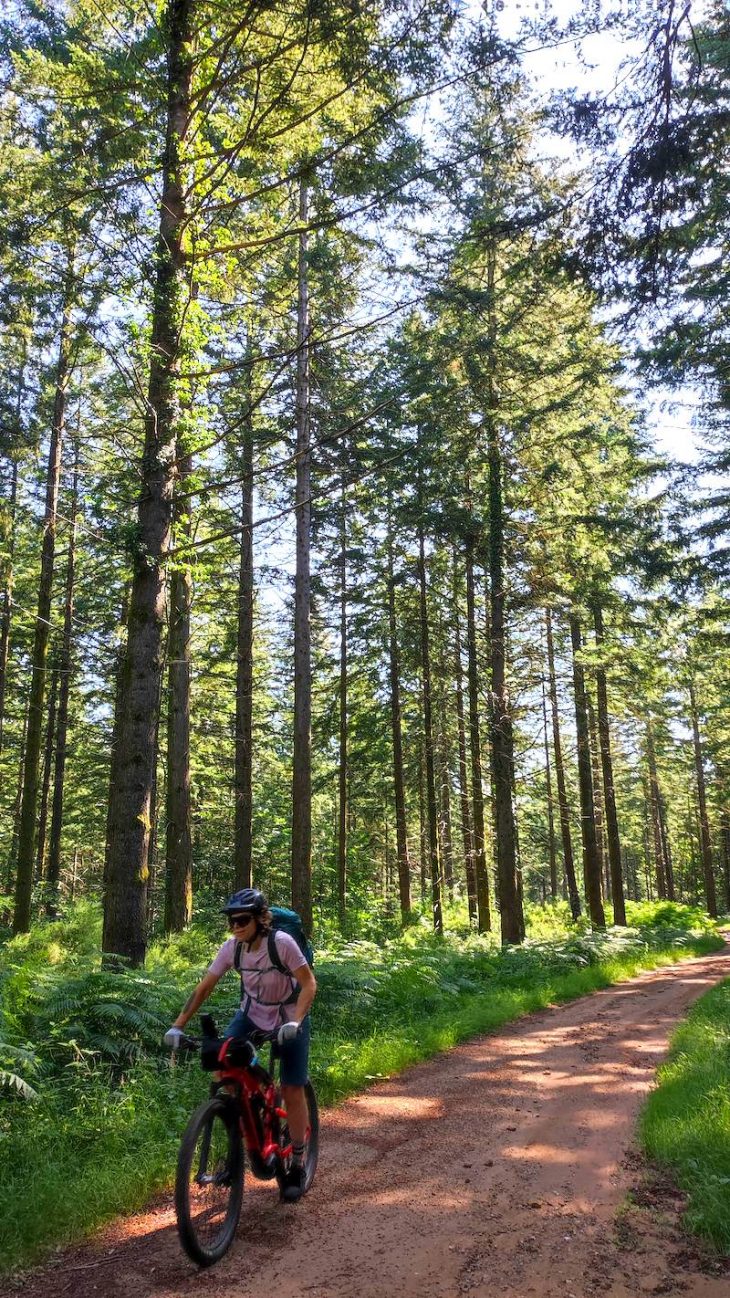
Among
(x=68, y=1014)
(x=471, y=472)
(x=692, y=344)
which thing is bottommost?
(x=68, y=1014)

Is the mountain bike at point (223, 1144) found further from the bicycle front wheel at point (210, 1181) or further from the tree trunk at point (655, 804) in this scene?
the tree trunk at point (655, 804)

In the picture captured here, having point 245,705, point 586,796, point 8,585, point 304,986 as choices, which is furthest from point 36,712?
point 586,796

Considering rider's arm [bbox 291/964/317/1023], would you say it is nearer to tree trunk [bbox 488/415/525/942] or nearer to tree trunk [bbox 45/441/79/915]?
tree trunk [bbox 488/415/525/942]

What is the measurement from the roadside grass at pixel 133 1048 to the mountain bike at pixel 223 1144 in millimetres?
930

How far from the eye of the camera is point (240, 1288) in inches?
147

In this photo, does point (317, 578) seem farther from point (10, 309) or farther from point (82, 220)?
point (82, 220)

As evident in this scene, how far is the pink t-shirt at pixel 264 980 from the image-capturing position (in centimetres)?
457

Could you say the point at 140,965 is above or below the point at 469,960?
above

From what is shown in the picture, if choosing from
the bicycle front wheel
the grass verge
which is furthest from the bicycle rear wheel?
the grass verge

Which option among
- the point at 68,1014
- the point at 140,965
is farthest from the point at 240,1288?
the point at 140,965

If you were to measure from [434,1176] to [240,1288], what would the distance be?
191 centimetres

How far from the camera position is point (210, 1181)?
4066 millimetres

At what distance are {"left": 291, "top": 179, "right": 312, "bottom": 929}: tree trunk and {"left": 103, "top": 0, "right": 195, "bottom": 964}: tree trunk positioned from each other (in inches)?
216

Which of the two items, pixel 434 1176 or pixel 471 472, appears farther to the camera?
pixel 471 472
